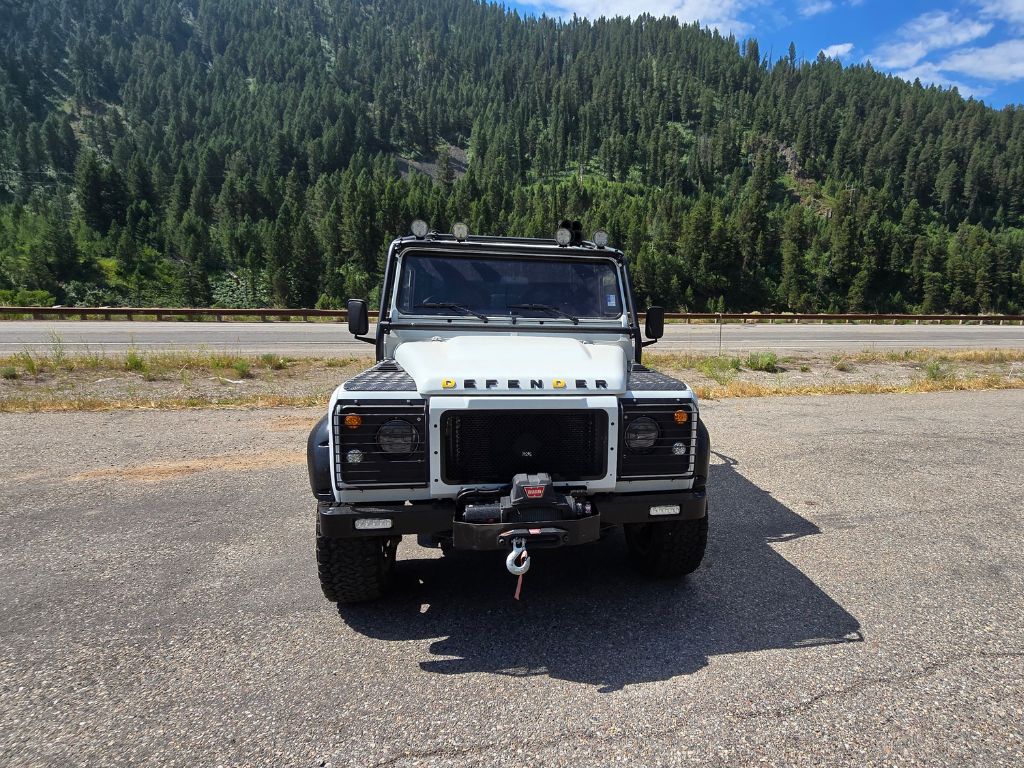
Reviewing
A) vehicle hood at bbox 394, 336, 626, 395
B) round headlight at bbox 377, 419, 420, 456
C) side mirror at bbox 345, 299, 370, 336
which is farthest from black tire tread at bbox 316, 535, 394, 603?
side mirror at bbox 345, 299, 370, 336

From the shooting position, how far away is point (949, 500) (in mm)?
5688

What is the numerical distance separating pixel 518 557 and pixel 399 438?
90cm

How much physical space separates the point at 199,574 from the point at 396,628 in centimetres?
164

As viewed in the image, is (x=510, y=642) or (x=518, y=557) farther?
(x=510, y=642)

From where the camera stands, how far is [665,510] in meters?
3.36

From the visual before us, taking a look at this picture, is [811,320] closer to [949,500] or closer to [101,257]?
[949,500]

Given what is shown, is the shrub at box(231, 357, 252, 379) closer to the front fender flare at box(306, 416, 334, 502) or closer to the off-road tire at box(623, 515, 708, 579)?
the front fender flare at box(306, 416, 334, 502)

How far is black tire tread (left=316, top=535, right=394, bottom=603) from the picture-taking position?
3.36m

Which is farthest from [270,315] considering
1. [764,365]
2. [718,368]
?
[764,365]

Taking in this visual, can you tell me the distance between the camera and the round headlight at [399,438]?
122 inches

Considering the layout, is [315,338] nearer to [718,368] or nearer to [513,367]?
[718,368]

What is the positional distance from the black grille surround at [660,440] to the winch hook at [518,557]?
0.73m

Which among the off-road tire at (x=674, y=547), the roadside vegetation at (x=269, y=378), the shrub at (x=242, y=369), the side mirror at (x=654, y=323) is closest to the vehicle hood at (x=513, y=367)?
the off-road tire at (x=674, y=547)

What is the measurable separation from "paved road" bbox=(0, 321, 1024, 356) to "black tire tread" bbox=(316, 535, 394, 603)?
16190 mm
